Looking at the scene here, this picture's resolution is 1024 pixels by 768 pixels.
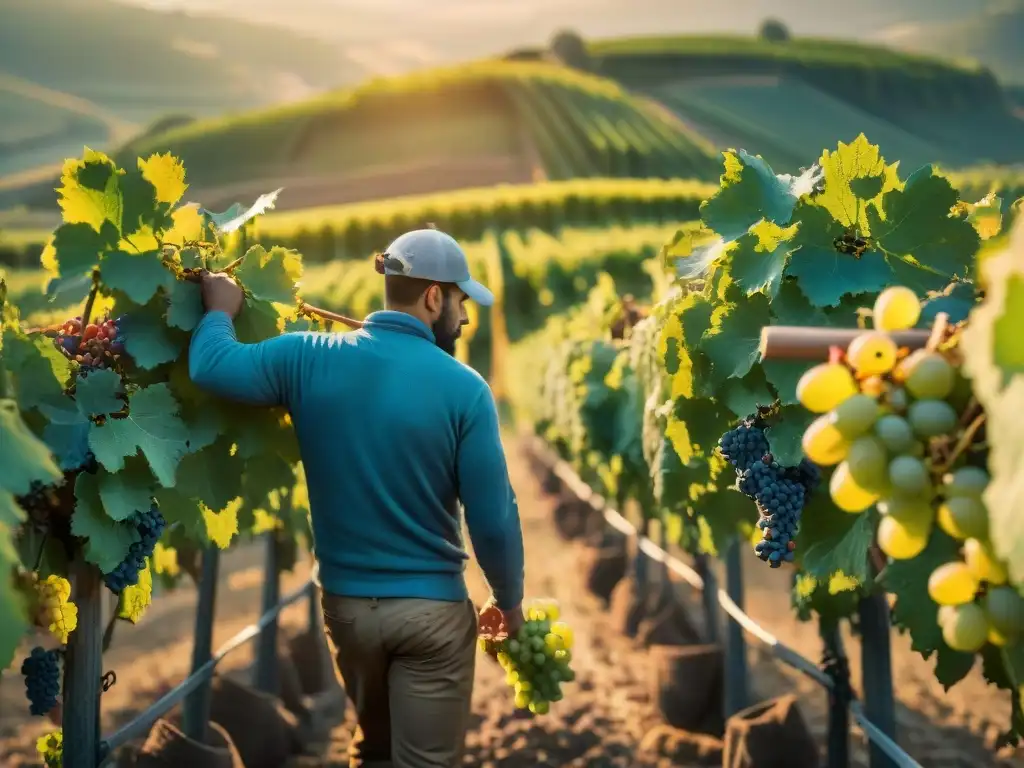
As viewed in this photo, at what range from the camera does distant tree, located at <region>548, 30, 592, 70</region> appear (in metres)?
75.6

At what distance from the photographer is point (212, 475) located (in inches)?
118

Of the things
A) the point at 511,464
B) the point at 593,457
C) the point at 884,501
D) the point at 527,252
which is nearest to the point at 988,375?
the point at 884,501

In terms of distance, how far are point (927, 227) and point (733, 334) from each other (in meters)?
0.53

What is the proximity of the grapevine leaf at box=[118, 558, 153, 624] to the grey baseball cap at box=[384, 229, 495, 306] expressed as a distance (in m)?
1.21

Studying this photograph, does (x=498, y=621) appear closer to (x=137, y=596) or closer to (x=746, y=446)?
(x=746, y=446)

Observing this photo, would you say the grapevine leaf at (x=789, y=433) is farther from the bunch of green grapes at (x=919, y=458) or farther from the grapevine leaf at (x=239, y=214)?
Answer: the grapevine leaf at (x=239, y=214)

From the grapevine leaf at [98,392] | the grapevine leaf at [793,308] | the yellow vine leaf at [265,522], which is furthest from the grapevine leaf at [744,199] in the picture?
the yellow vine leaf at [265,522]

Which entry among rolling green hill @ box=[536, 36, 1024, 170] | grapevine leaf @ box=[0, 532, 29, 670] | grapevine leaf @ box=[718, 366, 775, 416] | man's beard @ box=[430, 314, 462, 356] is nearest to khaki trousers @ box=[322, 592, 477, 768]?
man's beard @ box=[430, 314, 462, 356]

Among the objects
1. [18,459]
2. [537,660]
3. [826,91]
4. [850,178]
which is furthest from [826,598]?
[826,91]

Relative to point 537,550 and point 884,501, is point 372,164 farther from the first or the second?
point 884,501

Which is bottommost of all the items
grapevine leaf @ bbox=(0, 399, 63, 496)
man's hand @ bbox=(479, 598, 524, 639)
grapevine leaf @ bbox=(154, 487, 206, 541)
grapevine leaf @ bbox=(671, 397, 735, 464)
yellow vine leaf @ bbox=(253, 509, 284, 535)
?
man's hand @ bbox=(479, 598, 524, 639)

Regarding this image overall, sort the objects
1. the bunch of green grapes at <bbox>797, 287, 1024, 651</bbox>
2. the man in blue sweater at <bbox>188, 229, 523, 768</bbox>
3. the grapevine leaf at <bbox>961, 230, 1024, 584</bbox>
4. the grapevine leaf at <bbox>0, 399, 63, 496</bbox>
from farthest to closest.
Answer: the man in blue sweater at <bbox>188, 229, 523, 768</bbox> → the grapevine leaf at <bbox>0, 399, 63, 496</bbox> → the bunch of green grapes at <bbox>797, 287, 1024, 651</bbox> → the grapevine leaf at <bbox>961, 230, 1024, 584</bbox>

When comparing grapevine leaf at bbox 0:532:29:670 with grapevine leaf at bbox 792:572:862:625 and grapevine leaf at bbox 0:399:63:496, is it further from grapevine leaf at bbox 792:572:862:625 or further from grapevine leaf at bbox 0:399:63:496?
grapevine leaf at bbox 792:572:862:625

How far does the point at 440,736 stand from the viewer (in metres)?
3.01
